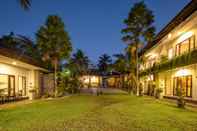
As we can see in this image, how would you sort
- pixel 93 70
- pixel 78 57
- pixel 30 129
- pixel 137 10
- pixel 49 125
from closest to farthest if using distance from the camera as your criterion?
pixel 30 129 < pixel 49 125 < pixel 137 10 < pixel 78 57 < pixel 93 70

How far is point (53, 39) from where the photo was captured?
854 inches

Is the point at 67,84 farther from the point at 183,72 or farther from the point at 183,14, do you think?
the point at 183,14

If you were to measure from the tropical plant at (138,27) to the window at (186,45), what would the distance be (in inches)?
305

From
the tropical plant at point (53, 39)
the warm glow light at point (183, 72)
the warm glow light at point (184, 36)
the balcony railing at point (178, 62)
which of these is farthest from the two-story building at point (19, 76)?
the warm glow light at point (184, 36)

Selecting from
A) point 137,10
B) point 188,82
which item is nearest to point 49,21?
point 137,10

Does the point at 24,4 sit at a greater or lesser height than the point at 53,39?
lesser

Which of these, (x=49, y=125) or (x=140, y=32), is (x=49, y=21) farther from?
(x=49, y=125)

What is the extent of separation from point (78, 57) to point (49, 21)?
1273 inches

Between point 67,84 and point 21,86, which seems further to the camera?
point 67,84

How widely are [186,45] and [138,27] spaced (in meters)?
9.88

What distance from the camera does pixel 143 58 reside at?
27234 mm

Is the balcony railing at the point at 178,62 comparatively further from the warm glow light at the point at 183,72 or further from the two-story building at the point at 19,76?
the two-story building at the point at 19,76

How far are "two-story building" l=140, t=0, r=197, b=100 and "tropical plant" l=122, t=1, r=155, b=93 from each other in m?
2.69

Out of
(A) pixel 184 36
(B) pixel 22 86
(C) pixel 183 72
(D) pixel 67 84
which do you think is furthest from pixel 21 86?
(A) pixel 184 36
